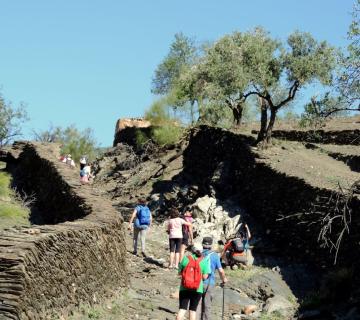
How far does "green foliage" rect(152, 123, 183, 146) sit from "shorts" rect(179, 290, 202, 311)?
110 feet

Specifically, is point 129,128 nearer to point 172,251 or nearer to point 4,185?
point 4,185

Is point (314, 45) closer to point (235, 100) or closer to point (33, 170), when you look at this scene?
point (235, 100)

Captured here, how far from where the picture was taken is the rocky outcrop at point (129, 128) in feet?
164

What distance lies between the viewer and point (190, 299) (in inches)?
445

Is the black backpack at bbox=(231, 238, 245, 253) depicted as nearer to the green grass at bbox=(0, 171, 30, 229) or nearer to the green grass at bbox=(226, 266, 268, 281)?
→ the green grass at bbox=(226, 266, 268, 281)

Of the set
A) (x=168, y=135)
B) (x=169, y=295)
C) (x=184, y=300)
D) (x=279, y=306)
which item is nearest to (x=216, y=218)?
(x=279, y=306)

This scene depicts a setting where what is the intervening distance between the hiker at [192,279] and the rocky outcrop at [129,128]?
37966 millimetres

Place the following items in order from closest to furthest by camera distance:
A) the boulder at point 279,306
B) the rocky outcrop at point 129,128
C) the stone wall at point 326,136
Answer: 1. the boulder at point 279,306
2. the stone wall at point 326,136
3. the rocky outcrop at point 129,128

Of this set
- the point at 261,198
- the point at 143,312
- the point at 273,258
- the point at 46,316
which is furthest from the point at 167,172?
the point at 46,316

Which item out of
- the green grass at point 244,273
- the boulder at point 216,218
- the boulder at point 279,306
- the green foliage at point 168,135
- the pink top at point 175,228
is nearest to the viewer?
Answer: the boulder at point 279,306

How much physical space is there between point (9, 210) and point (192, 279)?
1060 cm

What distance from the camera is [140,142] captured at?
4841 centimetres

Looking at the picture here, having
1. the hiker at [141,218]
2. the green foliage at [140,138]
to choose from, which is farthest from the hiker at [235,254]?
the green foliage at [140,138]

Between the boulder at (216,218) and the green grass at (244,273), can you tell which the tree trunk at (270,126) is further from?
the green grass at (244,273)
